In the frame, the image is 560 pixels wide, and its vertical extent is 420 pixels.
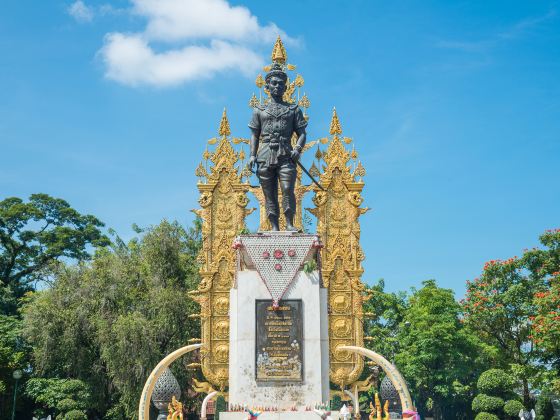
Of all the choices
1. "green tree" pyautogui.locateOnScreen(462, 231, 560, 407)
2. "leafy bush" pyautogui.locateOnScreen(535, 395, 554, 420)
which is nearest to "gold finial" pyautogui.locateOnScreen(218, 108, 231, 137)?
→ "green tree" pyautogui.locateOnScreen(462, 231, 560, 407)

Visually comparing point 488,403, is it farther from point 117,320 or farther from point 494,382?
point 117,320

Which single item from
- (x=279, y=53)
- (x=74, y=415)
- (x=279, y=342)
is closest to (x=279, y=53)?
(x=279, y=53)

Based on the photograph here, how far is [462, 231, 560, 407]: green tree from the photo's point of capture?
1049 inches

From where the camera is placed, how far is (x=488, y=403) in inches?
1078

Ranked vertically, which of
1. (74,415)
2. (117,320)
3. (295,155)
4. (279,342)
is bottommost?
(74,415)

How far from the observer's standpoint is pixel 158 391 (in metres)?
15.4

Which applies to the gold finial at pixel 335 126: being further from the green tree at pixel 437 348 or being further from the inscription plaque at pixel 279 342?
the green tree at pixel 437 348

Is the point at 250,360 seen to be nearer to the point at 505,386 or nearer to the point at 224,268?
the point at 224,268

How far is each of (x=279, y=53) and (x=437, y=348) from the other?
58.3 feet

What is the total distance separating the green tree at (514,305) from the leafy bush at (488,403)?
1.41 m

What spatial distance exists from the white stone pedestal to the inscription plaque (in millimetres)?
94

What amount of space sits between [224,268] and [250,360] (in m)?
5.53

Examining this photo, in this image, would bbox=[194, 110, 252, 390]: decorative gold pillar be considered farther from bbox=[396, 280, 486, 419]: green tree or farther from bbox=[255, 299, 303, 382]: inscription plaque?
bbox=[396, 280, 486, 419]: green tree

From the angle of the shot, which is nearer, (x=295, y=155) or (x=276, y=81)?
(x=295, y=155)
